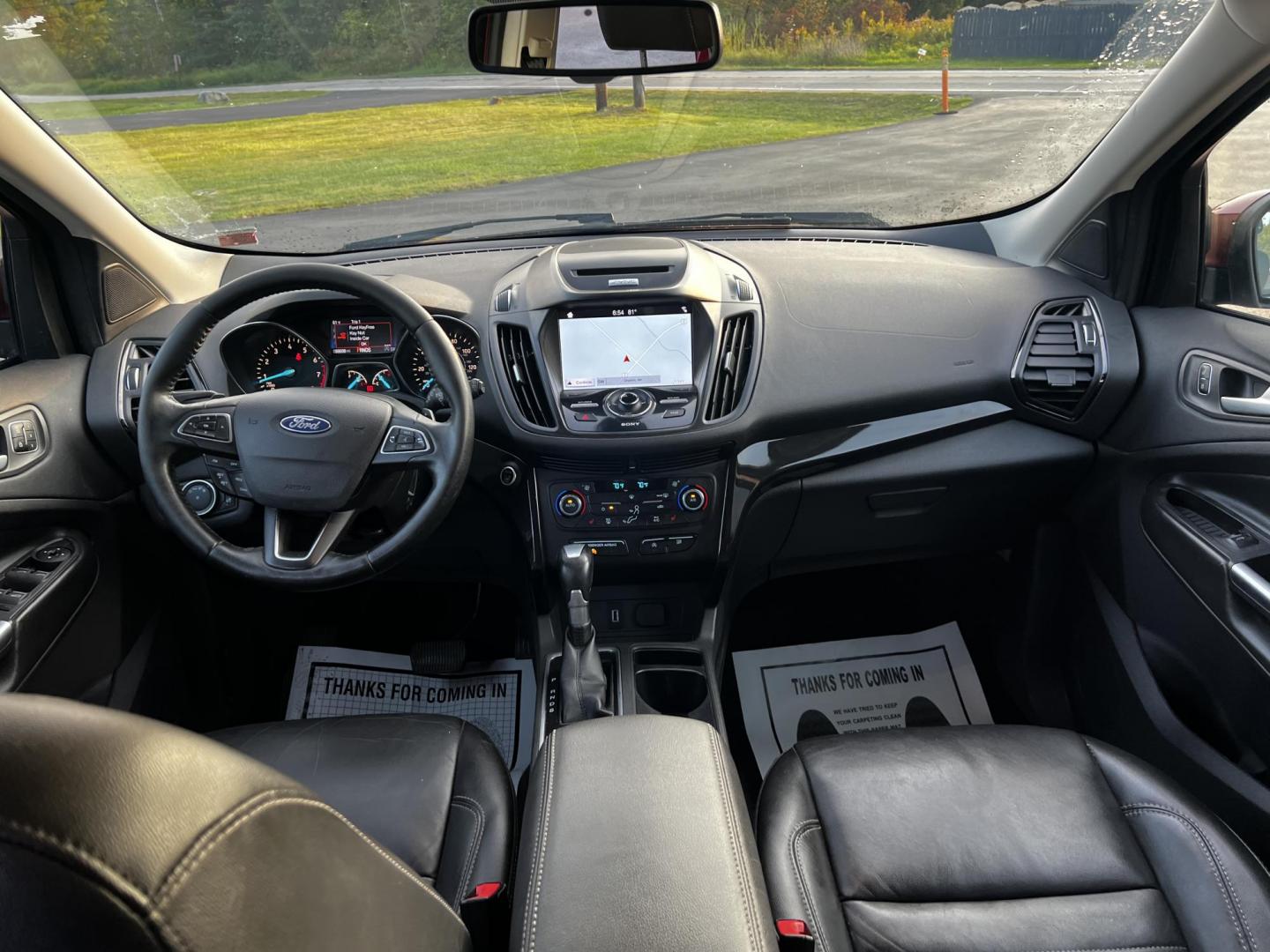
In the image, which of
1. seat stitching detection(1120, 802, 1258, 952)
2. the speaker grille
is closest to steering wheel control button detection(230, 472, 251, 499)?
the speaker grille

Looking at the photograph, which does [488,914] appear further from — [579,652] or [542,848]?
[579,652]

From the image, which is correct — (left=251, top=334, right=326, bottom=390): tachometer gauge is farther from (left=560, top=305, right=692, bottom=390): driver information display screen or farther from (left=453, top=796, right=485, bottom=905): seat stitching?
(left=453, top=796, right=485, bottom=905): seat stitching

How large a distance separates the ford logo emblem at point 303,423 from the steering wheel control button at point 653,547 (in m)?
0.88

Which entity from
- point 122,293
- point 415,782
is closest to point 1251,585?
point 415,782

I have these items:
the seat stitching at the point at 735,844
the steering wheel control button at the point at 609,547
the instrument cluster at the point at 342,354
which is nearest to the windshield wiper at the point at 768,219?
the instrument cluster at the point at 342,354

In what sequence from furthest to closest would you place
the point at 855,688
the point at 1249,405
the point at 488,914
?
the point at 855,688 → the point at 1249,405 → the point at 488,914

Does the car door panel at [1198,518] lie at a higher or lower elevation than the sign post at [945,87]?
lower

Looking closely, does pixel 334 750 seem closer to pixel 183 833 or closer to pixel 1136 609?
pixel 183 833

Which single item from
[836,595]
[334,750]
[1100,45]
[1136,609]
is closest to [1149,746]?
[1136,609]

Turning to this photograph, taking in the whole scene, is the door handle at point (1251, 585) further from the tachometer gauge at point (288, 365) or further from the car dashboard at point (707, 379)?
the tachometer gauge at point (288, 365)

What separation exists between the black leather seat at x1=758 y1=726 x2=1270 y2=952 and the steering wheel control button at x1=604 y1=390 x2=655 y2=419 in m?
0.86

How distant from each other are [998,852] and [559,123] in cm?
202

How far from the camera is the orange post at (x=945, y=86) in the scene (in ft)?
8.42

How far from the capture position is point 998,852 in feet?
5.06
